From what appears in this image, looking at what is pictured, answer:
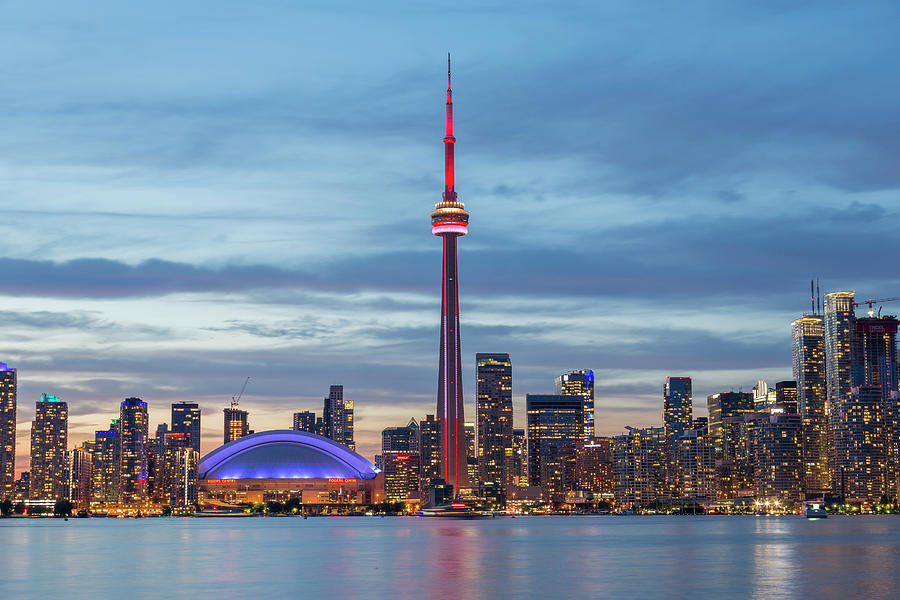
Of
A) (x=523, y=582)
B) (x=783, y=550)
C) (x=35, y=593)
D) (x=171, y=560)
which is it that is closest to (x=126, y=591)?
(x=35, y=593)

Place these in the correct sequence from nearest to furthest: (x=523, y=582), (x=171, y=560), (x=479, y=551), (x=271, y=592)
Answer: (x=271, y=592)
(x=523, y=582)
(x=171, y=560)
(x=479, y=551)

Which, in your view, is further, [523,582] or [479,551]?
[479,551]

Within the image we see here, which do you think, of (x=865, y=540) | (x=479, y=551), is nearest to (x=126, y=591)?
(x=479, y=551)

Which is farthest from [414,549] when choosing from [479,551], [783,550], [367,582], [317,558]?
[367,582]

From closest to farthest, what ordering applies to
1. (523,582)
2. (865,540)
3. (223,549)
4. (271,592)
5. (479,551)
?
1. (271,592)
2. (523,582)
3. (479,551)
4. (223,549)
5. (865,540)

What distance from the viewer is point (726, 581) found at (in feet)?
274

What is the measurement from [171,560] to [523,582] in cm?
4270

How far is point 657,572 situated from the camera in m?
93.1

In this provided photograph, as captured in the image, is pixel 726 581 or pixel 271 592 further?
pixel 726 581

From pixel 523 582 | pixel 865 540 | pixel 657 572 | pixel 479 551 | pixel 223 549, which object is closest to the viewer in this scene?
pixel 523 582

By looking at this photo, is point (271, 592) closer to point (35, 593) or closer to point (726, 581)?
point (35, 593)

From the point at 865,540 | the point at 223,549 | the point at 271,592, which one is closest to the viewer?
the point at 271,592

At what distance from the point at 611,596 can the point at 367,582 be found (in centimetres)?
1939

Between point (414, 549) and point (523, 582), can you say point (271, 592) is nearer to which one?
point (523, 582)
